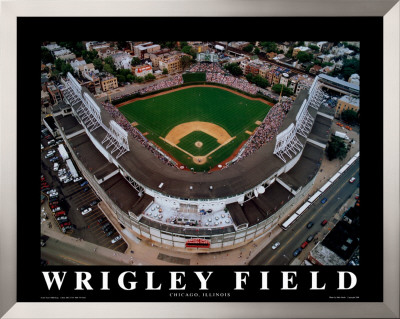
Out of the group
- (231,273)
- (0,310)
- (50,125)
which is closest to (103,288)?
(0,310)

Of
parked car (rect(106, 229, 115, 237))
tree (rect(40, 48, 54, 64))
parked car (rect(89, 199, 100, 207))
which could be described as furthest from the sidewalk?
tree (rect(40, 48, 54, 64))

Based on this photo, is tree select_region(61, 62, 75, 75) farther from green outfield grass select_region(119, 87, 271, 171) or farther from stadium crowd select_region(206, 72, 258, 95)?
stadium crowd select_region(206, 72, 258, 95)

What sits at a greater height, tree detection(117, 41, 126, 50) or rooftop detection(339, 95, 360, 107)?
tree detection(117, 41, 126, 50)

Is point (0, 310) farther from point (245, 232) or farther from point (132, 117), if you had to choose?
point (132, 117)

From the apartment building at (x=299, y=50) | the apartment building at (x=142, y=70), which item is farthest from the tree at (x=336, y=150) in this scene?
the apartment building at (x=142, y=70)

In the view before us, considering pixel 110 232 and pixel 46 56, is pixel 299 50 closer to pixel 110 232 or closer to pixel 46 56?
pixel 46 56

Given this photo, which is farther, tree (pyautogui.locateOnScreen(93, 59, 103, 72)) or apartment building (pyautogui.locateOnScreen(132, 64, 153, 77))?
tree (pyautogui.locateOnScreen(93, 59, 103, 72))

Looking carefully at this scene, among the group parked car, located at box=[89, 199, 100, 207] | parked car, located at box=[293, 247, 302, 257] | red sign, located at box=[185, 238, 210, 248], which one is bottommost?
parked car, located at box=[293, 247, 302, 257]
